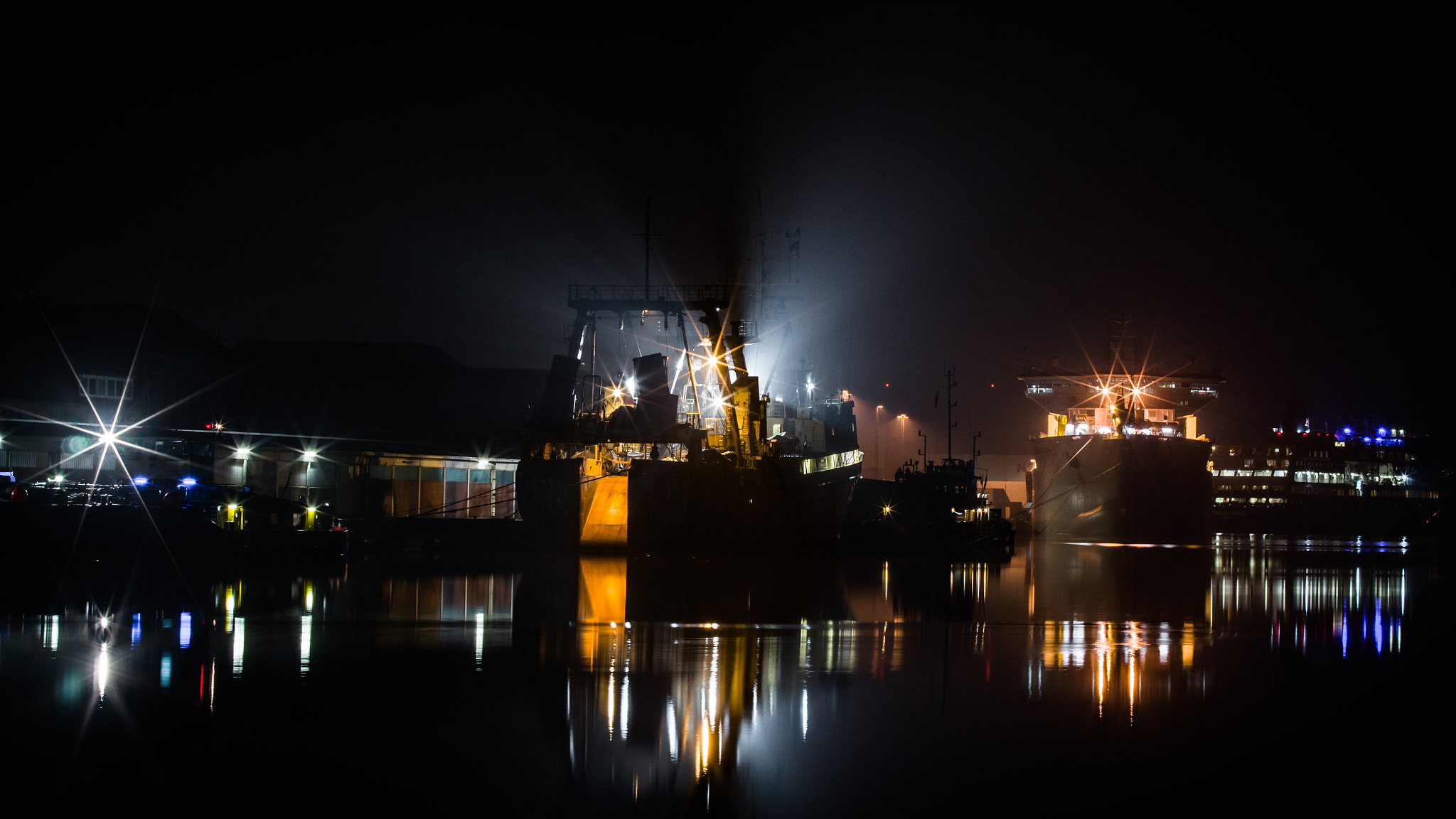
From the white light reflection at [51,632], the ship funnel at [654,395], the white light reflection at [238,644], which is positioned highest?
the ship funnel at [654,395]

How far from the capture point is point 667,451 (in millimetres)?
35938

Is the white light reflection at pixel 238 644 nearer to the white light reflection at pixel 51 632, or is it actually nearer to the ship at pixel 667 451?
the white light reflection at pixel 51 632

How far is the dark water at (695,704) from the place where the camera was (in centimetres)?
831

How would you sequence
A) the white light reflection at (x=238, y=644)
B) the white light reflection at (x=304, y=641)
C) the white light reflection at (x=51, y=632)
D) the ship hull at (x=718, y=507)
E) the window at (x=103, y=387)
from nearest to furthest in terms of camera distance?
the white light reflection at (x=238, y=644) → the white light reflection at (x=304, y=641) → the white light reflection at (x=51, y=632) → the ship hull at (x=718, y=507) → the window at (x=103, y=387)

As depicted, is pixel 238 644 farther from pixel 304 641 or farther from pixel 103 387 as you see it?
pixel 103 387

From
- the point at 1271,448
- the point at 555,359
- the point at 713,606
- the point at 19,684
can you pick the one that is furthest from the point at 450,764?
the point at 1271,448

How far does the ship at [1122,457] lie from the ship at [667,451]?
2633 centimetres

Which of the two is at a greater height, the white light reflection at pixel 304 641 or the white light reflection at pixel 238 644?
the white light reflection at pixel 238 644

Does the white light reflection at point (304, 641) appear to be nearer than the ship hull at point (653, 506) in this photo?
Yes

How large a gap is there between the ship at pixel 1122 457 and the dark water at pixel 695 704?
4226 cm

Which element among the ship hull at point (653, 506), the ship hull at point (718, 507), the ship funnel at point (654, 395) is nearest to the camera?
the ship hull at point (653, 506)

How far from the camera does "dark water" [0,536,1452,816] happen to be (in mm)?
8312

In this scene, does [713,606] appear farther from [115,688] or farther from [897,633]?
[115,688]

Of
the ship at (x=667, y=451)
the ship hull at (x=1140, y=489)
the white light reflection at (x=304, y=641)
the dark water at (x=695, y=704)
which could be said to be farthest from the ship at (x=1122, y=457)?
the white light reflection at (x=304, y=641)
